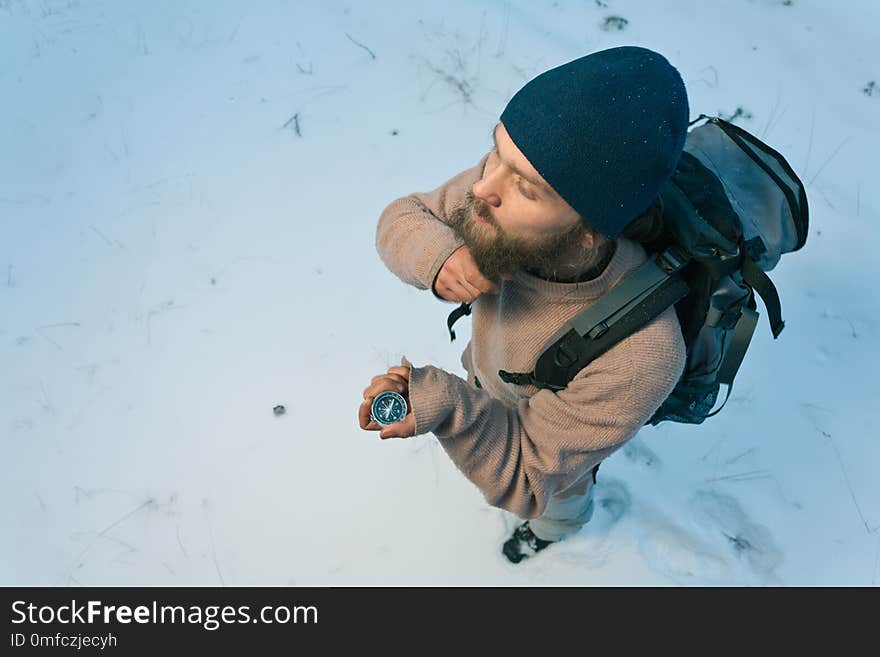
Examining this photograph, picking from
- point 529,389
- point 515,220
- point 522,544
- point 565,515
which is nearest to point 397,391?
point 529,389

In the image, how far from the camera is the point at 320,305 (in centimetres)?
405

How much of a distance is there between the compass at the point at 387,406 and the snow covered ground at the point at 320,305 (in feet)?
5.27

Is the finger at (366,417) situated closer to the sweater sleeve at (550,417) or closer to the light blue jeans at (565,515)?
the sweater sleeve at (550,417)

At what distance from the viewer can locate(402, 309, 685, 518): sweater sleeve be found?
76.6 inches

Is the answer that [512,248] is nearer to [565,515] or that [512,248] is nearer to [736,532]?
[565,515]

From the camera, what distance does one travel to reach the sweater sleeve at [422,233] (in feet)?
6.84

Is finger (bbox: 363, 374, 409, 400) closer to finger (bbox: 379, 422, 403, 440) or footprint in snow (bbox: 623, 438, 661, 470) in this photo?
finger (bbox: 379, 422, 403, 440)

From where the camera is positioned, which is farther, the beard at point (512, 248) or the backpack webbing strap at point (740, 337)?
the backpack webbing strap at point (740, 337)

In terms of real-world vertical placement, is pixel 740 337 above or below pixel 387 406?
above

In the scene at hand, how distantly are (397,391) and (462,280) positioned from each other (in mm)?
339

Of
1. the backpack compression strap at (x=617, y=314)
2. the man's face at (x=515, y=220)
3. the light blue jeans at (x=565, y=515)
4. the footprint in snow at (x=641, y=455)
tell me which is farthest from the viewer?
the footprint in snow at (x=641, y=455)

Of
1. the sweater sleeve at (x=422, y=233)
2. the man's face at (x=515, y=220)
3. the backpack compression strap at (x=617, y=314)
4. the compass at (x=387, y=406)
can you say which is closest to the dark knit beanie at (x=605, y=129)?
the man's face at (x=515, y=220)
